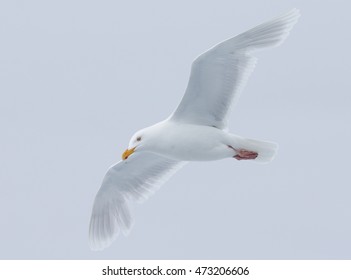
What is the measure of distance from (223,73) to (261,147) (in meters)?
1.06

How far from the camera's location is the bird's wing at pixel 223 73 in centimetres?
1273

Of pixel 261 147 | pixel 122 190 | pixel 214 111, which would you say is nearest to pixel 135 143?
pixel 214 111

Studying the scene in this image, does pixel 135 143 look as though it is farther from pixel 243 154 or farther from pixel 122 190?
pixel 122 190

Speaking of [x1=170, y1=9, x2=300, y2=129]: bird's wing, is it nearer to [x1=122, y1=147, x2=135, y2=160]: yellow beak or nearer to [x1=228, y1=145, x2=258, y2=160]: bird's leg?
[x1=228, y1=145, x2=258, y2=160]: bird's leg

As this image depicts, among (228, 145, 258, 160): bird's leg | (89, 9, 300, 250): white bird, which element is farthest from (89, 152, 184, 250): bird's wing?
(228, 145, 258, 160): bird's leg

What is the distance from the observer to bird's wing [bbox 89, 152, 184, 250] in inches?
572

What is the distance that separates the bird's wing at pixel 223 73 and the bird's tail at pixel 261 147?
372mm

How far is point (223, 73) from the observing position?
1302cm

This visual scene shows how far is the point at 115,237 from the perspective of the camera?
49.0ft

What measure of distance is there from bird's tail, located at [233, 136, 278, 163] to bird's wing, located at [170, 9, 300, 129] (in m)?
0.37
